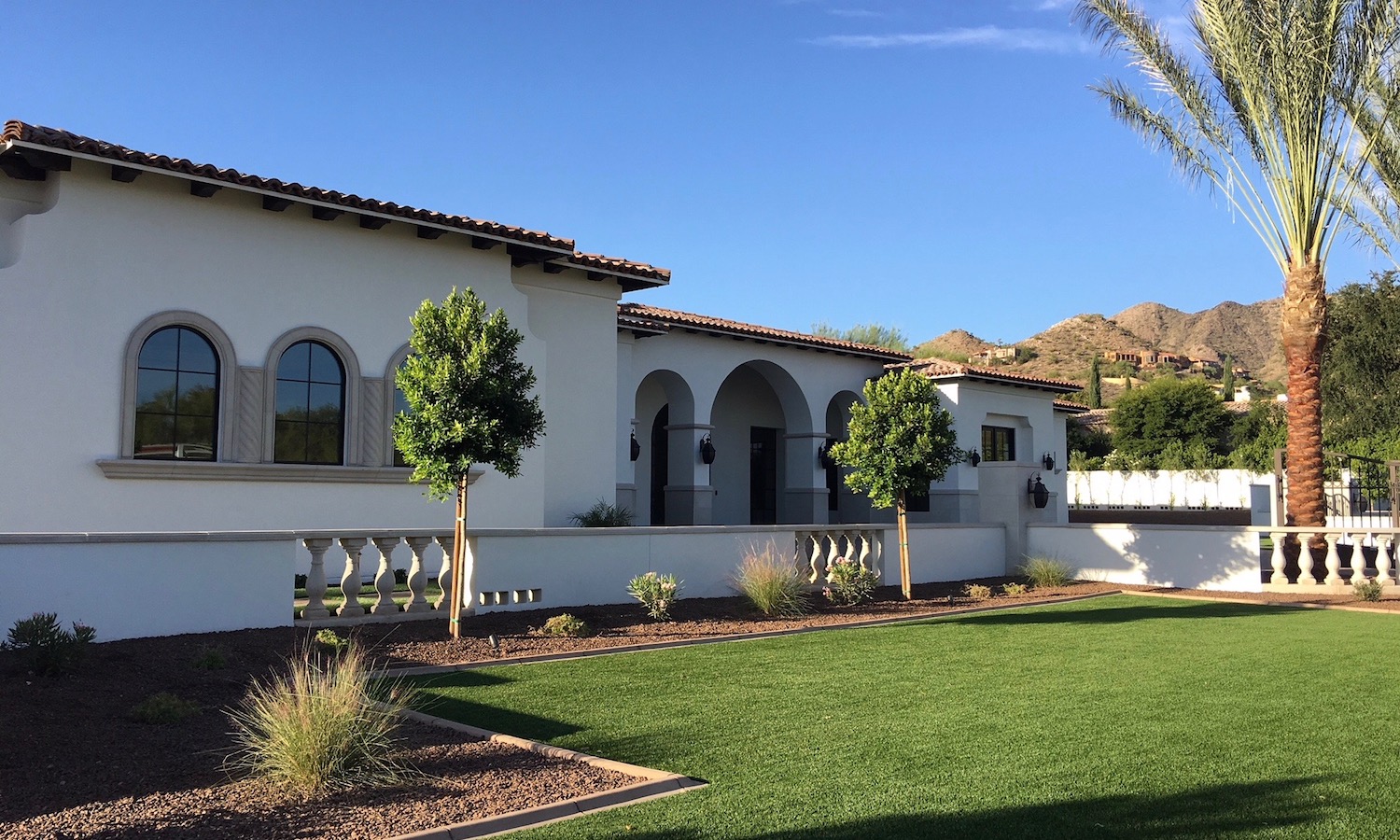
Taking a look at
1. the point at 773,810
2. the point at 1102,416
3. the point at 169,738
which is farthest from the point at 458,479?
the point at 1102,416

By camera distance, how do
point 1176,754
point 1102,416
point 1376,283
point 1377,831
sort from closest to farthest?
1. point 1377,831
2. point 1176,754
3. point 1376,283
4. point 1102,416

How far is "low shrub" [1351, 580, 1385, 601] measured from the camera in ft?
51.9

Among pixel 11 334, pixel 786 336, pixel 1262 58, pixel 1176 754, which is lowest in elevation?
pixel 1176 754

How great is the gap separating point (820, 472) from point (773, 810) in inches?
757

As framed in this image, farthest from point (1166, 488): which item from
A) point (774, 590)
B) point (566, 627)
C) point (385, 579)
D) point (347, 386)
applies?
point (385, 579)

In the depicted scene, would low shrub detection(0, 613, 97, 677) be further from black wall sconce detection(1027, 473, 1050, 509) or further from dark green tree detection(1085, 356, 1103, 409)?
dark green tree detection(1085, 356, 1103, 409)

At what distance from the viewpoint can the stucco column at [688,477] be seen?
71.1 feet

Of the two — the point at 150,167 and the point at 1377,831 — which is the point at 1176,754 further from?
the point at 150,167

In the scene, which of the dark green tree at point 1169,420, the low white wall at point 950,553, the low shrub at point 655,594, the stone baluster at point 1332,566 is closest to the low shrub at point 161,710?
the low shrub at point 655,594

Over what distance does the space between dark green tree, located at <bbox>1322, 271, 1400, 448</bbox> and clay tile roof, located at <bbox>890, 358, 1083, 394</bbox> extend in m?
17.1

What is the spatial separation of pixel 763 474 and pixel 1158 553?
9820 millimetres

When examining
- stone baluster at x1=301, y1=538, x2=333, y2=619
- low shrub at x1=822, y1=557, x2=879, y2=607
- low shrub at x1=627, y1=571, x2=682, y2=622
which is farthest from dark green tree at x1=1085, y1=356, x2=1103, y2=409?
stone baluster at x1=301, y1=538, x2=333, y2=619

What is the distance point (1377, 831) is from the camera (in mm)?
4871

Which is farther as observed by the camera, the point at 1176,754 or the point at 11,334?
the point at 11,334
